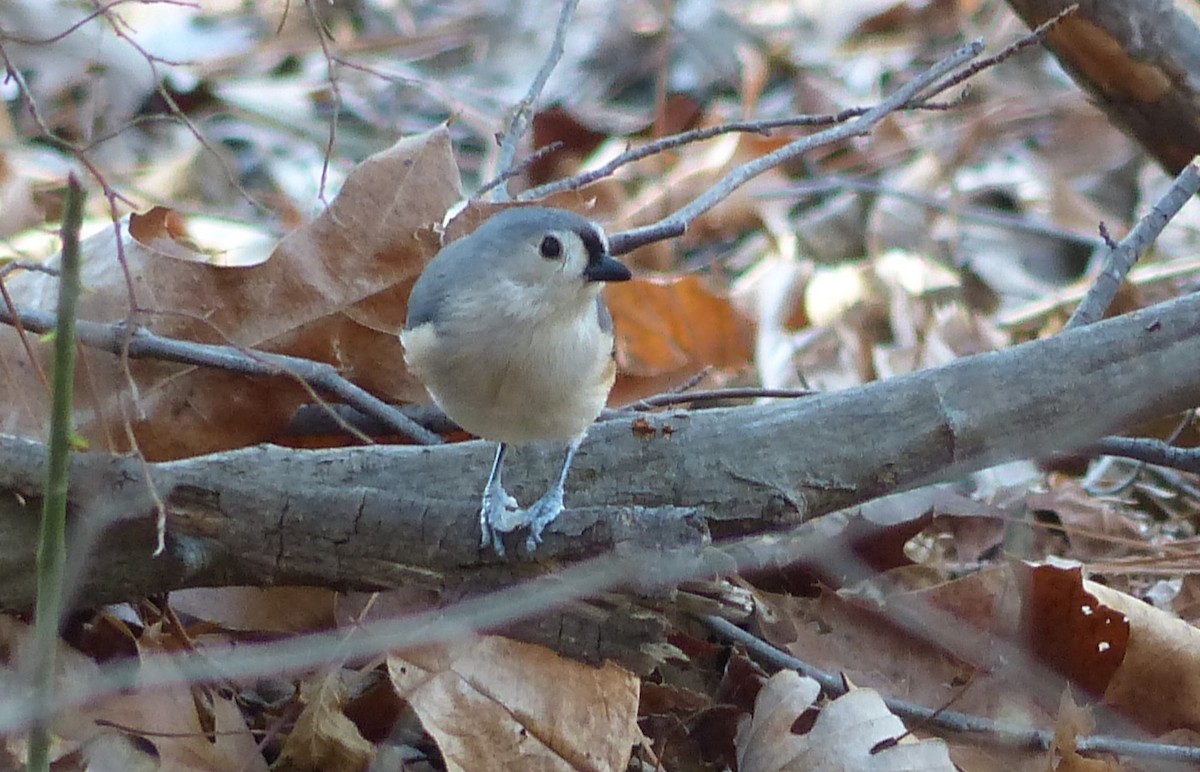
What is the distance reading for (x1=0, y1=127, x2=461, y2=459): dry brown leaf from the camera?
6.19 feet

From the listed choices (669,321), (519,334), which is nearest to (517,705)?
(519,334)

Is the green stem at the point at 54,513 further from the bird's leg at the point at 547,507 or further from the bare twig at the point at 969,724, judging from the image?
the bare twig at the point at 969,724

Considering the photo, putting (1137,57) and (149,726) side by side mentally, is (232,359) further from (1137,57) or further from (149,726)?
(1137,57)

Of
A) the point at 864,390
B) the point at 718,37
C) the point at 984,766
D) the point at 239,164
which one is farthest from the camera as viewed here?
the point at 718,37

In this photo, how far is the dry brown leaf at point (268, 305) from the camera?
6.19ft

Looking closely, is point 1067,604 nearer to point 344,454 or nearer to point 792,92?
point 344,454

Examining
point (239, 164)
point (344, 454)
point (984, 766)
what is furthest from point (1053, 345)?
point (239, 164)

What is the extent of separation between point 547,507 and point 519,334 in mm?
251

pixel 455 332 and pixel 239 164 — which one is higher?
pixel 455 332

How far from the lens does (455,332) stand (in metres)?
1.74

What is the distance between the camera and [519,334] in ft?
5.73

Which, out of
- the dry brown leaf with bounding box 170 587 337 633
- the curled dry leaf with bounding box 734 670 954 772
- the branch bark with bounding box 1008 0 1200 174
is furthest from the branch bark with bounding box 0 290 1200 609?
the branch bark with bounding box 1008 0 1200 174

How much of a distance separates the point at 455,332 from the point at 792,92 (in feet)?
11.3

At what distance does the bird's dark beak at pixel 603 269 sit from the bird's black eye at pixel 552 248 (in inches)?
1.7
